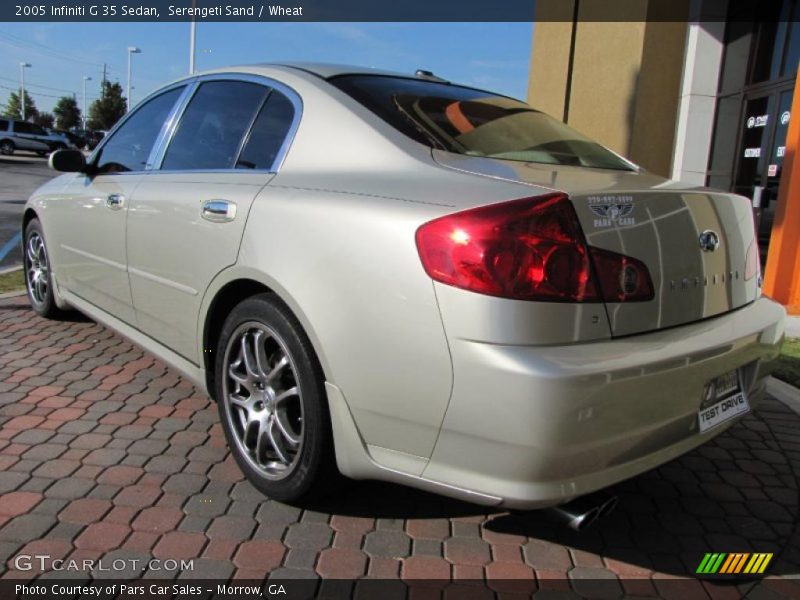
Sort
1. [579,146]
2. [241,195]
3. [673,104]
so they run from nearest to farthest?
[241,195]
[579,146]
[673,104]

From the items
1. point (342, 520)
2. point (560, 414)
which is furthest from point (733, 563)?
point (342, 520)

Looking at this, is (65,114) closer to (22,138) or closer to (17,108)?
(17,108)

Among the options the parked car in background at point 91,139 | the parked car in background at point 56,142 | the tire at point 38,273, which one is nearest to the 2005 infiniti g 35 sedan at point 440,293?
the tire at point 38,273

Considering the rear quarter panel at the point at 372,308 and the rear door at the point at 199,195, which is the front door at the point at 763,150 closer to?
the rear door at the point at 199,195

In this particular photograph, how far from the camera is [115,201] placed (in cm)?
350

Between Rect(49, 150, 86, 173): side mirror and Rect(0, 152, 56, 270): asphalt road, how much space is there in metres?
3.99

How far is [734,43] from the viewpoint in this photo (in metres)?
9.06

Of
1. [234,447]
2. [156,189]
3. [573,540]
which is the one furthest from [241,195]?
[573,540]

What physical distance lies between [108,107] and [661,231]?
7529 cm

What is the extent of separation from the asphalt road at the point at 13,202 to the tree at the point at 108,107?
1859 inches

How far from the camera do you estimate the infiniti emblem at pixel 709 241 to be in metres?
2.23

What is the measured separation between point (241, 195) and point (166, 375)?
179 cm

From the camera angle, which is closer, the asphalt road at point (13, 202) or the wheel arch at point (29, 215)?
the wheel arch at point (29, 215)

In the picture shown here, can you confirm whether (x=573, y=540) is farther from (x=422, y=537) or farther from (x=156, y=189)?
(x=156, y=189)
